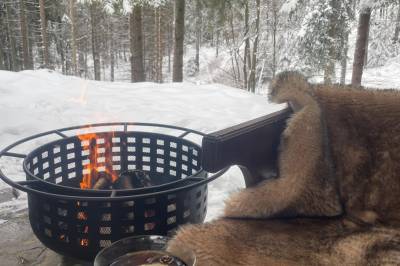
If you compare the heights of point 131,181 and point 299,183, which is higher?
point 299,183

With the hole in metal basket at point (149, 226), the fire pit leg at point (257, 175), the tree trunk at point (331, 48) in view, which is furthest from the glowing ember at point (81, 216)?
the tree trunk at point (331, 48)

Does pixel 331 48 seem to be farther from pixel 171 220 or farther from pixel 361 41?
pixel 171 220

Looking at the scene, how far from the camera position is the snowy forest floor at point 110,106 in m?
4.99

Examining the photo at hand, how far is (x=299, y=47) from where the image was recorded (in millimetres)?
13312

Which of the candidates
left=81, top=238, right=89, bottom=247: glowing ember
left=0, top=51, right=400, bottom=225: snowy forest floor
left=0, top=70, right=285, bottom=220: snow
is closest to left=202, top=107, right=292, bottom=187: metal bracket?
left=81, top=238, right=89, bottom=247: glowing ember

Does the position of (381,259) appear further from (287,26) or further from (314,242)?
(287,26)

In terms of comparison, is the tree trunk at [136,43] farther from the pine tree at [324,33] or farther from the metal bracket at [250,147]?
the metal bracket at [250,147]

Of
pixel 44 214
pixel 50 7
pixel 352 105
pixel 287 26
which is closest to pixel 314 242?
pixel 352 105

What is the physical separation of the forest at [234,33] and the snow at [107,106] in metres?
2.05

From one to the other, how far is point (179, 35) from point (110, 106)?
16.6ft

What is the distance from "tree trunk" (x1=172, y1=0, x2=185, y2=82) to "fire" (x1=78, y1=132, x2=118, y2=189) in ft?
26.8

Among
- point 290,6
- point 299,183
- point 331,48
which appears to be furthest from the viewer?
point 331,48

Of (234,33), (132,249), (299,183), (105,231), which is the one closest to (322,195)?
(299,183)

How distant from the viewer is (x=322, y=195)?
1.75m
